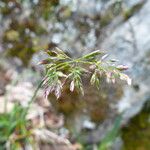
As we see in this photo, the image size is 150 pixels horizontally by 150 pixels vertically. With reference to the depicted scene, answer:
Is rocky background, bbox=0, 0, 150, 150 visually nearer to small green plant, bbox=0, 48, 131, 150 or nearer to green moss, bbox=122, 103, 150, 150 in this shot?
green moss, bbox=122, 103, 150, 150

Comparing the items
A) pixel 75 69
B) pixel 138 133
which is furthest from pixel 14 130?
pixel 75 69

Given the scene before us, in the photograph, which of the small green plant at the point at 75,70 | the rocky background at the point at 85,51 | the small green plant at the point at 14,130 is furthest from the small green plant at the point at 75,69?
the rocky background at the point at 85,51

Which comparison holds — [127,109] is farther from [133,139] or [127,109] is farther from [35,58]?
[35,58]

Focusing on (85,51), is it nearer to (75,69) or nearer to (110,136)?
(110,136)

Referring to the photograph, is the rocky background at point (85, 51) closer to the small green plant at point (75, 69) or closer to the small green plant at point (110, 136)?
the small green plant at point (110, 136)

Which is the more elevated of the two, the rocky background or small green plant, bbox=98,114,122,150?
the rocky background

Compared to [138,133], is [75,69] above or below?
above

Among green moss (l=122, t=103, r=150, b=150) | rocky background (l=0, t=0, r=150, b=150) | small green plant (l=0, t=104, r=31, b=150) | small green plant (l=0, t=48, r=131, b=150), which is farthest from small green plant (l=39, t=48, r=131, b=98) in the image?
green moss (l=122, t=103, r=150, b=150)

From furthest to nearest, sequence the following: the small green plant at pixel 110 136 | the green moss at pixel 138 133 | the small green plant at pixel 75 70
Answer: the green moss at pixel 138 133, the small green plant at pixel 110 136, the small green plant at pixel 75 70
